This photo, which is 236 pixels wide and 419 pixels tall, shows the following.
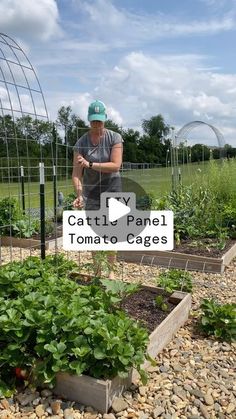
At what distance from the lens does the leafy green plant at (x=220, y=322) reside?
8.84ft

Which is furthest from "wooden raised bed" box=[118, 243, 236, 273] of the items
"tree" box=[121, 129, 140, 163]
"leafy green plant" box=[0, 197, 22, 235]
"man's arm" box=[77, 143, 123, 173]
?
"leafy green plant" box=[0, 197, 22, 235]

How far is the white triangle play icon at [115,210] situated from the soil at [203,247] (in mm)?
1446

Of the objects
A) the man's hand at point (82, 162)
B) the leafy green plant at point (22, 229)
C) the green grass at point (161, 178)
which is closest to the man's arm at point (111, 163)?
the man's hand at point (82, 162)

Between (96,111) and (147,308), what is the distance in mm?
1613

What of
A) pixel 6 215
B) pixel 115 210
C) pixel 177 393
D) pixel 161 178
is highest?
pixel 161 178

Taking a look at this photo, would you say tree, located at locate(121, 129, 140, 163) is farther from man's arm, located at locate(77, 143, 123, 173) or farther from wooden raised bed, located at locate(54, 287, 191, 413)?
wooden raised bed, located at locate(54, 287, 191, 413)

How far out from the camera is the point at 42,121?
4.49 m

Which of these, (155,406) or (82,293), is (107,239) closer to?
(82,293)

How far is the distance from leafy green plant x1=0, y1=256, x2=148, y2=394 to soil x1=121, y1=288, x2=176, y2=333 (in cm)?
51

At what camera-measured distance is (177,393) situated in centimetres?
214

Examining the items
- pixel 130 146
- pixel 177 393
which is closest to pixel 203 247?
pixel 130 146

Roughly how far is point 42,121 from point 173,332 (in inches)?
112

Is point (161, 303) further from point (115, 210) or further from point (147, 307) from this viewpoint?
point (115, 210)

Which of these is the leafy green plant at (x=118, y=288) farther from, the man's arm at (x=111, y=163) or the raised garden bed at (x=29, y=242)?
the raised garden bed at (x=29, y=242)
